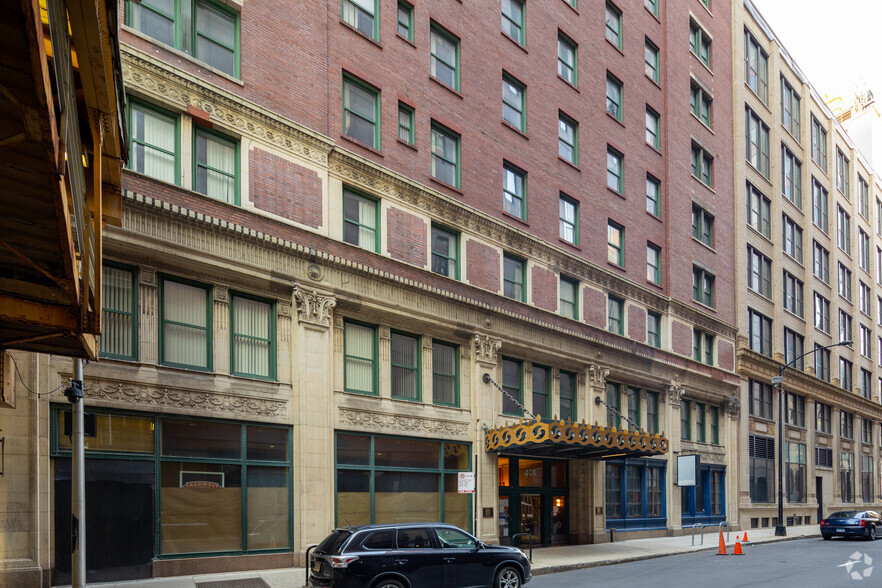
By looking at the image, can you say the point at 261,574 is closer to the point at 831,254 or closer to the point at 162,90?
the point at 162,90

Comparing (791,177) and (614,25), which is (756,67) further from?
(614,25)

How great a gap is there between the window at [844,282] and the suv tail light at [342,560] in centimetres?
5791

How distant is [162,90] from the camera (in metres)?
19.1

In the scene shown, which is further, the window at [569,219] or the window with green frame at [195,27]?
the window at [569,219]

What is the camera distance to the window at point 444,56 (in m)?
27.4

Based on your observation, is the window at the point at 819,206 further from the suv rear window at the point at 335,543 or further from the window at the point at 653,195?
the suv rear window at the point at 335,543

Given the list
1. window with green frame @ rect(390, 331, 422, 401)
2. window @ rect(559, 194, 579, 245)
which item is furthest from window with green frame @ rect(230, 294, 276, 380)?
window @ rect(559, 194, 579, 245)

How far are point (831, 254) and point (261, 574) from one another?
5426 cm

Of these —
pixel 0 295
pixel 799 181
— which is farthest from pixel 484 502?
pixel 799 181

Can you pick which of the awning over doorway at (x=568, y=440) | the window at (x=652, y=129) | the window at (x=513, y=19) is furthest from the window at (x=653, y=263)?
the window at (x=513, y=19)

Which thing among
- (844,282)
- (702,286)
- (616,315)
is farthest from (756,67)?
(616,315)

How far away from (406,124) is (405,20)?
350 centimetres

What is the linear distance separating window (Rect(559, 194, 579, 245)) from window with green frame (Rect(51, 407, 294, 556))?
15.6 m

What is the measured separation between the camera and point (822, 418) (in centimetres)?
5712
